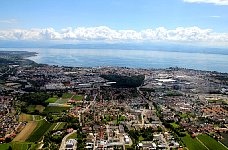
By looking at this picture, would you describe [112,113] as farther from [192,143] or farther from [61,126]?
[192,143]

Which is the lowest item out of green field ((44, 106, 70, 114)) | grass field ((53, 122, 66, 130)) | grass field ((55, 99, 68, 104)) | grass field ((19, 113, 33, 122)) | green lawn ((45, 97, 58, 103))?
grass field ((19, 113, 33, 122))

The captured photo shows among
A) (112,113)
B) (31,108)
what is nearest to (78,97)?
(31,108)

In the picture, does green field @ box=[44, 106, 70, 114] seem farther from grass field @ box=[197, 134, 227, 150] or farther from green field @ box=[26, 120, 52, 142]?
grass field @ box=[197, 134, 227, 150]

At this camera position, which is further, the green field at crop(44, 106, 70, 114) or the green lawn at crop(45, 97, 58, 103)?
the green lawn at crop(45, 97, 58, 103)

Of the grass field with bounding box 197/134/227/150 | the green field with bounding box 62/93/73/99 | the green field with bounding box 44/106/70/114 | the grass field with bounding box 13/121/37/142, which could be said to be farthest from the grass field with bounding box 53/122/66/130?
the grass field with bounding box 197/134/227/150

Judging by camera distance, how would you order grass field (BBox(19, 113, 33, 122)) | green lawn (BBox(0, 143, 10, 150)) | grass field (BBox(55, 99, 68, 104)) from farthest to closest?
grass field (BBox(55, 99, 68, 104)) < grass field (BBox(19, 113, 33, 122)) < green lawn (BBox(0, 143, 10, 150))

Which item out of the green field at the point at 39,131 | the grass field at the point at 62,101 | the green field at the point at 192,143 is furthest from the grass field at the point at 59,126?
the green field at the point at 192,143
